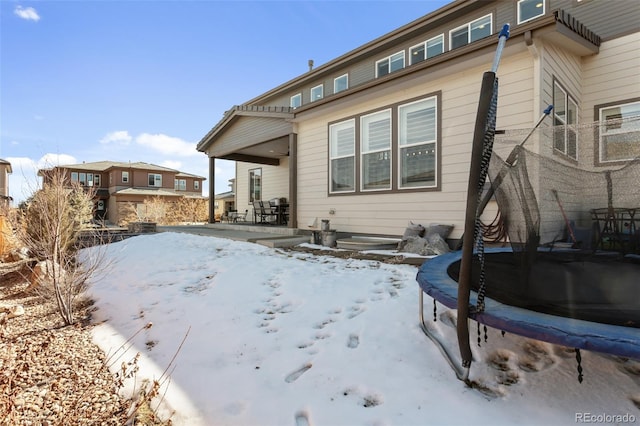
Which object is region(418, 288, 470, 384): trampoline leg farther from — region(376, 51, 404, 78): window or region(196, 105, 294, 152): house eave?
Result: region(376, 51, 404, 78): window

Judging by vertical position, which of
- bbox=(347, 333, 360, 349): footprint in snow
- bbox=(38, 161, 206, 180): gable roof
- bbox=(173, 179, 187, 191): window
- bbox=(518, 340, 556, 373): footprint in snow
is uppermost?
bbox=(38, 161, 206, 180): gable roof

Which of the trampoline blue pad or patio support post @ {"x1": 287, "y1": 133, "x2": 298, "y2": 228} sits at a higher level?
patio support post @ {"x1": 287, "y1": 133, "x2": 298, "y2": 228}

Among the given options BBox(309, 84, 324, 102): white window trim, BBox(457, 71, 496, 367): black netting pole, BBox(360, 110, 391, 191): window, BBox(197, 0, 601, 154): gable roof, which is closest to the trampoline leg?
BBox(457, 71, 496, 367): black netting pole

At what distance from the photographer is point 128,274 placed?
4.65 metres

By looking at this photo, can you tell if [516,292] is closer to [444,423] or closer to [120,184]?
[444,423]

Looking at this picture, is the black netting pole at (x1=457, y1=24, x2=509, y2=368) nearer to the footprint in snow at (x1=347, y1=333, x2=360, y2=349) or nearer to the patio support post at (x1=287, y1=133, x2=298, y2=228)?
the footprint in snow at (x1=347, y1=333, x2=360, y2=349)

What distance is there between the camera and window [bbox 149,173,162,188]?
29453 mm

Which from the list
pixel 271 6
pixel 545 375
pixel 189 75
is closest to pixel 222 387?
pixel 545 375

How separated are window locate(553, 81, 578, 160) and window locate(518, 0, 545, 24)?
104 inches

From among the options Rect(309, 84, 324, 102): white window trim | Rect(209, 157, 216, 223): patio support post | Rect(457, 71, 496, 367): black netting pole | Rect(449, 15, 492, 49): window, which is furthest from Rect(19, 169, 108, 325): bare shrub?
Rect(449, 15, 492, 49): window

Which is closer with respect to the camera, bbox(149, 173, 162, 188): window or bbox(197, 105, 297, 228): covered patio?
bbox(197, 105, 297, 228): covered patio

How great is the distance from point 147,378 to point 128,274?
10.6 feet

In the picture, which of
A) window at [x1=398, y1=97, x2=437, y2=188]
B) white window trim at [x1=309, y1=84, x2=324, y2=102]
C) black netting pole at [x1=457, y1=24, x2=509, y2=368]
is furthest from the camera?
white window trim at [x1=309, y1=84, x2=324, y2=102]

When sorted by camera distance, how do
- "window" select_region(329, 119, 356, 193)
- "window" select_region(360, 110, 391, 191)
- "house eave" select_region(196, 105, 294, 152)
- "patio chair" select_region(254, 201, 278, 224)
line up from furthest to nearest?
"patio chair" select_region(254, 201, 278, 224) → "house eave" select_region(196, 105, 294, 152) → "window" select_region(329, 119, 356, 193) → "window" select_region(360, 110, 391, 191)
